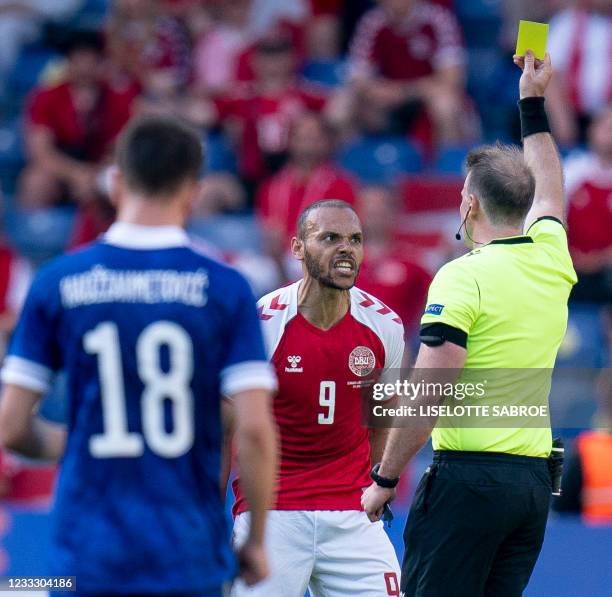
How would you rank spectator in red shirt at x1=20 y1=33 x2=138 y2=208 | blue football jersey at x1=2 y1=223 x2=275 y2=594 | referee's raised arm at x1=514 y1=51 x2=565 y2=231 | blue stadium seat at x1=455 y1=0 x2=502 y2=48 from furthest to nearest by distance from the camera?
1. blue stadium seat at x1=455 y1=0 x2=502 y2=48
2. spectator in red shirt at x1=20 y1=33 x2=138 y2=208
3. referee's raised arm at x1=514 y1=51 x2=565 y2=231
4. blue football jersey at x1=2 y1=223 x2=275 y2=594

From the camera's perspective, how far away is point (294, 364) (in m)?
4.96

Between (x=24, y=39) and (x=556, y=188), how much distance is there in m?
9.30

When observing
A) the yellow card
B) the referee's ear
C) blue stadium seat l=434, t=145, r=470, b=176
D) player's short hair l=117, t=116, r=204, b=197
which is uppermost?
the yellow card

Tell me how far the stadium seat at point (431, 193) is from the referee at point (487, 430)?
5.80 metres

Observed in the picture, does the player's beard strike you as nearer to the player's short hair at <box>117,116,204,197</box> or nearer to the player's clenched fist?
the player's short hair at <box>117,116,204,197</box>

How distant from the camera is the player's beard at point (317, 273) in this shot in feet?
16.3

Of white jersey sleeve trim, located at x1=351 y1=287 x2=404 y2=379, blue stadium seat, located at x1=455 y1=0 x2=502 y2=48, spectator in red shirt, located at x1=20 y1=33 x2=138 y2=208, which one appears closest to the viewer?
white jersey sleeve trim, located at x1=351 y1=287 x2=404 y2=379

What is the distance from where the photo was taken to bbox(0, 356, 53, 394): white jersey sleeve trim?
3.33 metres

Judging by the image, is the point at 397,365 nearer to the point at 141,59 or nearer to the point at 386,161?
the point at 386,161

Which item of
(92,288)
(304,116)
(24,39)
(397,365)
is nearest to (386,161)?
(304,116)

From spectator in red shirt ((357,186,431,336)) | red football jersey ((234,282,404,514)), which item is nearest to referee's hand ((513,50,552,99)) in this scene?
red football jersey ((234,282,404,514))

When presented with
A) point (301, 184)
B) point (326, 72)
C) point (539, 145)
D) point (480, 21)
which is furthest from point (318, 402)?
point (480, 21)

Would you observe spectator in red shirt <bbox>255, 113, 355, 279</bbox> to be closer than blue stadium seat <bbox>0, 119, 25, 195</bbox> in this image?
Yes

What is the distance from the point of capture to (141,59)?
11633mm
